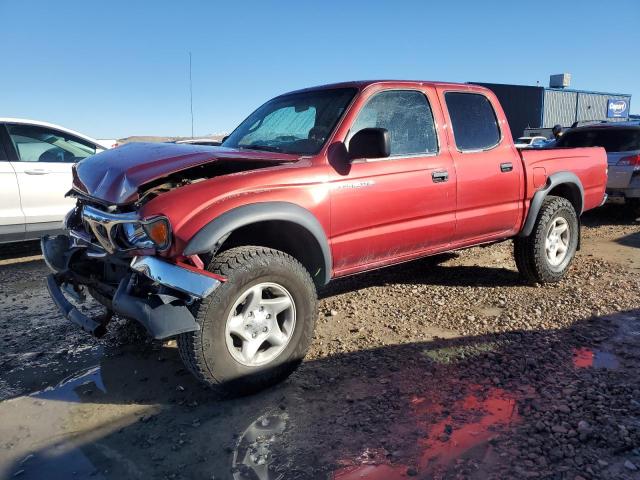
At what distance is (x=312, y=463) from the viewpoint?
95.0 inches

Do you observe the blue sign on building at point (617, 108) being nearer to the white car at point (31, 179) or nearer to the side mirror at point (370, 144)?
the white car at point (31, 179)

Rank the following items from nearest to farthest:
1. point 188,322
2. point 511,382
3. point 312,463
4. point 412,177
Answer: point 312,463 < point 188,322 < point 511,382 < point 412,177

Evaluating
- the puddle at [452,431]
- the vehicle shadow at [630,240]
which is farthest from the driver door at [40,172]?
the vehicle shadow at [630,240]

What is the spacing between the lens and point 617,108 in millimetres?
38938

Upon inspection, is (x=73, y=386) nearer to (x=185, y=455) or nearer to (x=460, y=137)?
(x=185, y=455)

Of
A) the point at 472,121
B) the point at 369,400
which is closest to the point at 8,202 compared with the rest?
the point at 369,400

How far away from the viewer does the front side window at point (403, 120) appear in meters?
3.79

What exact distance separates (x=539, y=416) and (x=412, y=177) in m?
1.87

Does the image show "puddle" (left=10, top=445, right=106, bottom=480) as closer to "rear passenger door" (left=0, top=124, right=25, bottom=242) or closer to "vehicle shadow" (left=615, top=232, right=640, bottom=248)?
"rear passenger door" (left=0, top=124, right=25, bottom=242)

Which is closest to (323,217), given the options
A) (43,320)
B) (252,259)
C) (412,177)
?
(252,259)

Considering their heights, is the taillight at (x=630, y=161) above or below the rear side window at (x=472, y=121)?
below

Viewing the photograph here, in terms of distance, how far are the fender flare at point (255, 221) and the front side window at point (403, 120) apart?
85 cm

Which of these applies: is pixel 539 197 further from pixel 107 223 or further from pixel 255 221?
pixel 107 223

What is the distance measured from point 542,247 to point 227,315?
3429mm
